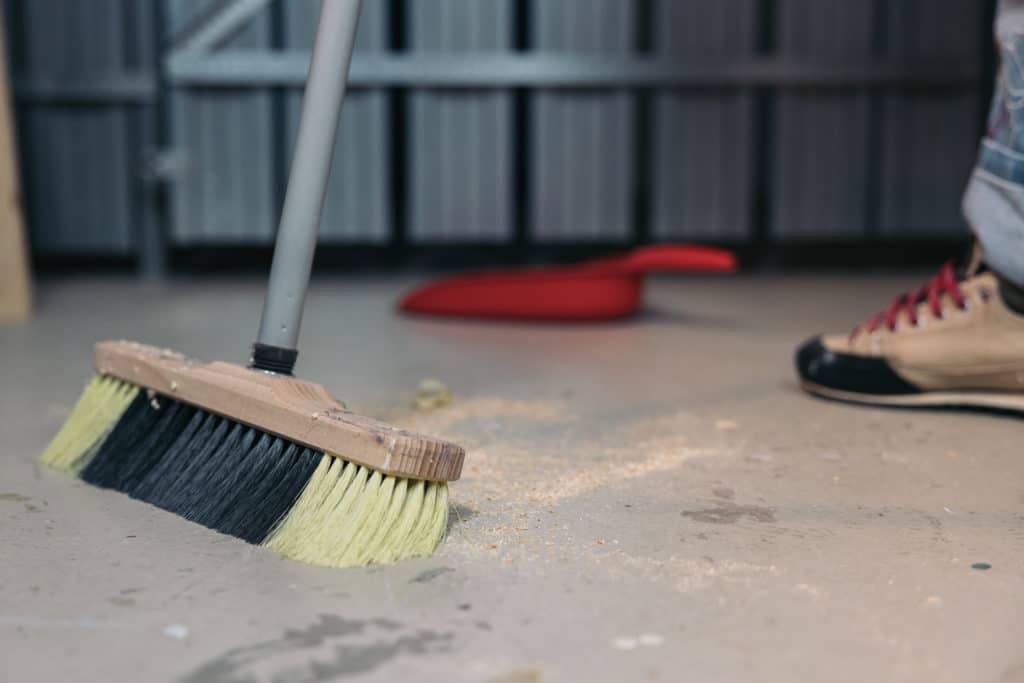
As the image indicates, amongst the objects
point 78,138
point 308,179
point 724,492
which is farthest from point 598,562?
point 78,138

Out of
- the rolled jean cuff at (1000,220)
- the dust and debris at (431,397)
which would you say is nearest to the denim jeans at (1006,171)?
→ the rolled jean cuff at (1000,220)

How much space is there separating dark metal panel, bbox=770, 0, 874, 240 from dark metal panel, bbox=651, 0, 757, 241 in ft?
0.29

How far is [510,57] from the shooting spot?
9.68 feet

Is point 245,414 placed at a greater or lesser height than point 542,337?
greater

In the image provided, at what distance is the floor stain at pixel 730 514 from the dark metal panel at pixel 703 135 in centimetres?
210

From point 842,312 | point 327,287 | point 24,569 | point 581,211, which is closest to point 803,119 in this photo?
point 581,211

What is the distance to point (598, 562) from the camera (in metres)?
0.90

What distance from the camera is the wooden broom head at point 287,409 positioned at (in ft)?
2.93

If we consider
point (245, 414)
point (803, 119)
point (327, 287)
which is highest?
point (803, 119)

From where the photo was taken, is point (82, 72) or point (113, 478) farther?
point (82, 72)

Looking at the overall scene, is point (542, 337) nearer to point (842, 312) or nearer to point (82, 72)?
point (842, 312)

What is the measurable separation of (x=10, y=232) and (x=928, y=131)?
2247 mm

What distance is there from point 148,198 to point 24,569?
7.53 feet

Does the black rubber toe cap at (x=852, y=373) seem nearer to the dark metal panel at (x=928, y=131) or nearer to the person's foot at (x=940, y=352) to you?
the person's foot at (x=940, y=352)
